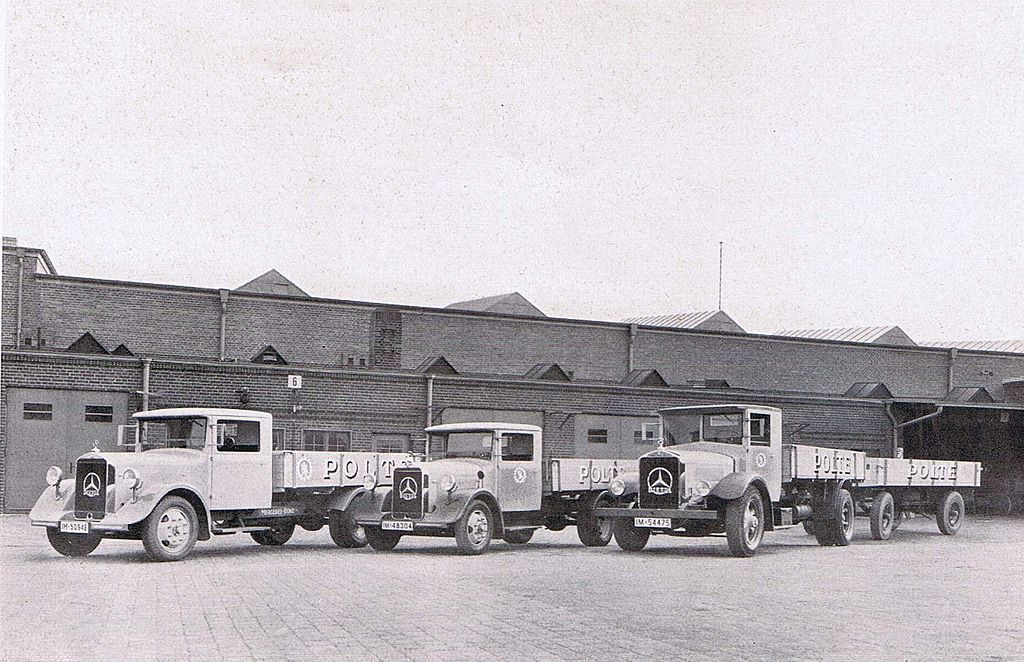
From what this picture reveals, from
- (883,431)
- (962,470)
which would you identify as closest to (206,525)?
(962,470)

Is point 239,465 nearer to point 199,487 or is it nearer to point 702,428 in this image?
point 199,487

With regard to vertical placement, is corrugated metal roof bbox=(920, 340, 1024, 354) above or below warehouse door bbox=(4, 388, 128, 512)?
above

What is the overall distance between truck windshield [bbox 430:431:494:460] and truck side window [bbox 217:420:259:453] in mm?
2671

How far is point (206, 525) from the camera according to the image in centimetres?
1430

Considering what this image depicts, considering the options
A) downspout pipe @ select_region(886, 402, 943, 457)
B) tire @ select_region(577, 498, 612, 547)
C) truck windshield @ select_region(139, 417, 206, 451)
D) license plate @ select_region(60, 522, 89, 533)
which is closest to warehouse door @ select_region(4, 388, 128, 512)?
truck windshield @ select_region(139, 417, 206, 451)

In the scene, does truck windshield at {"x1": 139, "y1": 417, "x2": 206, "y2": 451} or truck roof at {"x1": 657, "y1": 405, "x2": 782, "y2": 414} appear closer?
truck windshield at {"x1": 139, "y1": 417, "x2": 206, "y2": 451}

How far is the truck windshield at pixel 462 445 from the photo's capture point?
15.9 meters

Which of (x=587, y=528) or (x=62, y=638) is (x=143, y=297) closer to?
(x=587, y=528)

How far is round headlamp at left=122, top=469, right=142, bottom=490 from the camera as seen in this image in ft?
44.1

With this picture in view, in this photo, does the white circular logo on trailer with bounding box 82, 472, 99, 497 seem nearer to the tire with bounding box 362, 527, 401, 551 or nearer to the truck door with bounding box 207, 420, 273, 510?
the truck door with bounding box 207, 420, 273, 510

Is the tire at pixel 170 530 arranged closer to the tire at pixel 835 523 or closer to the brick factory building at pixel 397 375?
the brick factory building at pixel 397 375

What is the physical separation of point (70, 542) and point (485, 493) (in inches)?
213

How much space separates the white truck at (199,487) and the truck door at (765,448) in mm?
5149

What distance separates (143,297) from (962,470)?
19.1 meters
